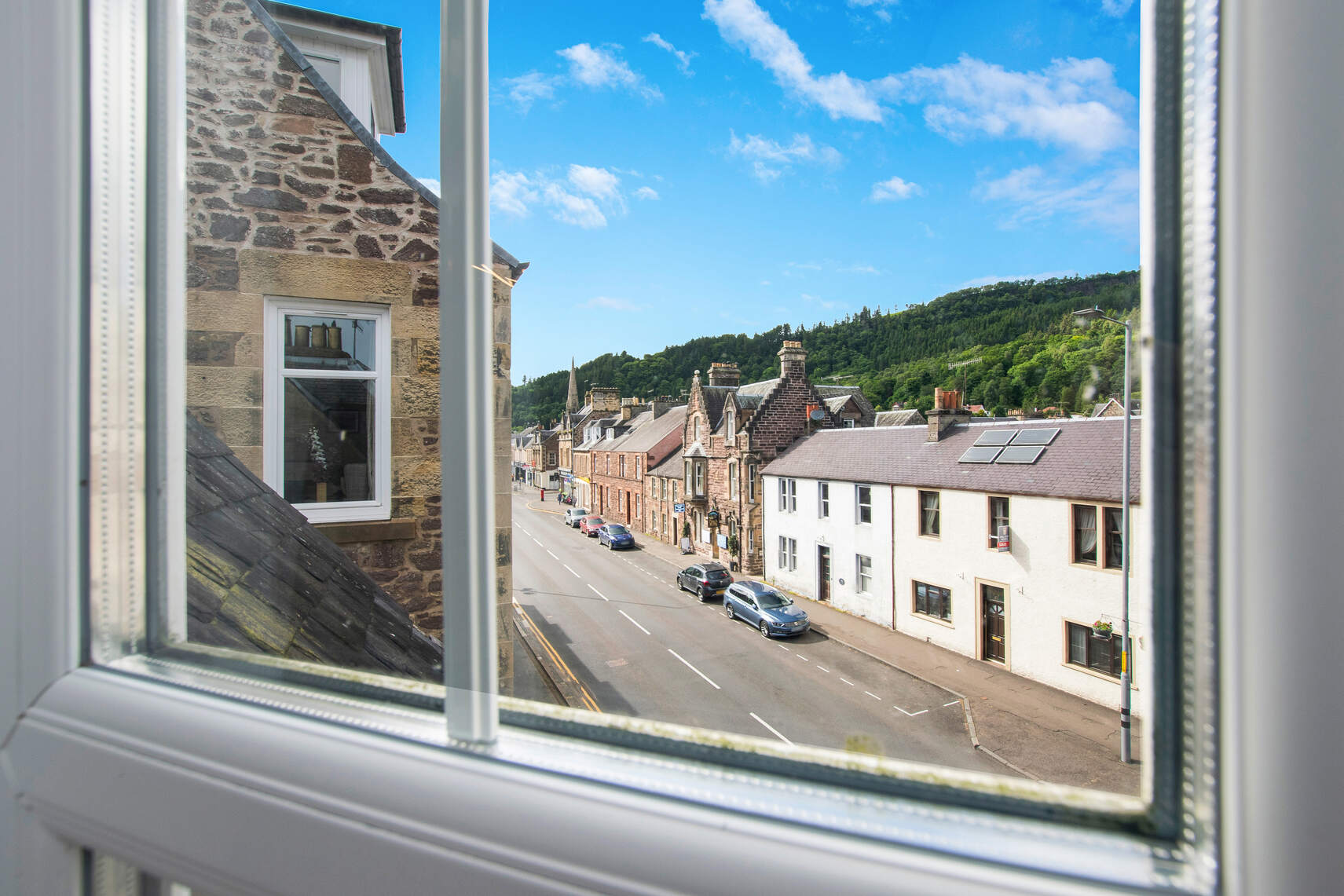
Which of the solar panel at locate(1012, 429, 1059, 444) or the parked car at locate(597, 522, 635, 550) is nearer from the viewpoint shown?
the solar panel at locate(1012, 429, 1059, 444)

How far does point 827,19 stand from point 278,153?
59.1 inches

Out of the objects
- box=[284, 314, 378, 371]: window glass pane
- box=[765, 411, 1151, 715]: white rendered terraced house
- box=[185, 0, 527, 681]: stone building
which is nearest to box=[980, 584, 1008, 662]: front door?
box=[765, 411, 1151, 715]: white rendered terraced house

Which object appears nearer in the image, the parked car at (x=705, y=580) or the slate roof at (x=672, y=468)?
the parked car at (x=705, y=580)

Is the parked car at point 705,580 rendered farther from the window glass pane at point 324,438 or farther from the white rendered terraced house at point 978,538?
the window glass pane at point 324,438

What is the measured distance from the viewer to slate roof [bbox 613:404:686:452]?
1004 mm

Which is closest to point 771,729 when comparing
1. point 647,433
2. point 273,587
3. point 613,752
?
point 613,752

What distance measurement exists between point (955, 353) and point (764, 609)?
1.31 feet

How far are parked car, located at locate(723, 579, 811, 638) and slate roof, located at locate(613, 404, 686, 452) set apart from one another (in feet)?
0.87

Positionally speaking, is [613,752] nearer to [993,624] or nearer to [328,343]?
[993,624]

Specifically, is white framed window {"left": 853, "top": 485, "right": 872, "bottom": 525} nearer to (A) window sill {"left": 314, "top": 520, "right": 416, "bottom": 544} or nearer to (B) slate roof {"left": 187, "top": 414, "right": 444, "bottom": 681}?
(B) slate roof {"left": 187, "top": 414, "right": 444, "bottom": 681}

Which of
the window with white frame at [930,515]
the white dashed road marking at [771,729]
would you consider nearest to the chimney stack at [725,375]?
the window with white frame at [930,515]

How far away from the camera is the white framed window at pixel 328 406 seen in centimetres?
149
